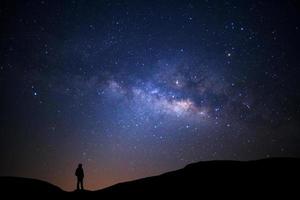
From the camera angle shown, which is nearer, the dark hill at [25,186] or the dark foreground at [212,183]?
the dark foreground at [212,183]

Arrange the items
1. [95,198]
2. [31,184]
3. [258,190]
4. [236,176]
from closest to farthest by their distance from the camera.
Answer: [258,190] → [236,176] → [95,198] → [31,184]

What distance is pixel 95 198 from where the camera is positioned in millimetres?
19656

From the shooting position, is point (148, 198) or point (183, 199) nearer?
point (183, 199)

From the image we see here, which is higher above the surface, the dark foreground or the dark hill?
the dark hill

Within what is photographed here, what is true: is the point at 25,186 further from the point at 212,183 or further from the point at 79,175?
the point at 212,183

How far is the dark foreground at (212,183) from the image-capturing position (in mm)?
16297

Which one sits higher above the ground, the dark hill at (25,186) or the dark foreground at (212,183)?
the dark hill at (25,186)

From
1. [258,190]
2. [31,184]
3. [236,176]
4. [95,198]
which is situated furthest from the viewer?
[31,184]

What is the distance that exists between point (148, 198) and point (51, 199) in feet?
23.7

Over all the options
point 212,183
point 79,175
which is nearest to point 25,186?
point 79,175

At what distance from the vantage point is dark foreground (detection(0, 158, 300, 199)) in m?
16.3

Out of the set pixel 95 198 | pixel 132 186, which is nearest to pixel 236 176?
pixel 132 186

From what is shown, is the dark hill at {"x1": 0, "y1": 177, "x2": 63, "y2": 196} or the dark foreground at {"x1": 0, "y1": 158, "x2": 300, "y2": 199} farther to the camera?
the dark hill at {"x1": 0, "y1": 177, "x2": 63, "y2": 196}

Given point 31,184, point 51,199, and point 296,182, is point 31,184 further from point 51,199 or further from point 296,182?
point 296,182
